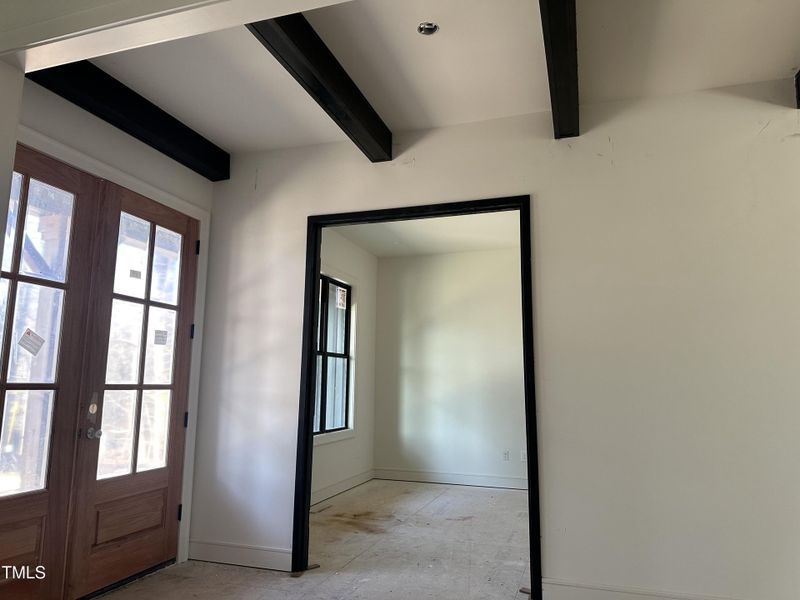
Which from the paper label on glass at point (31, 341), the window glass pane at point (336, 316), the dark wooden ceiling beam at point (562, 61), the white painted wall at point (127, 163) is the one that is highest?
the dark wooden ceiling beam at point (562, 61)

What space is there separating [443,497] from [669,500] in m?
3.10

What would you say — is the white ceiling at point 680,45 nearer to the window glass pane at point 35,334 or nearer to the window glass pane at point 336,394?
the window glass pane at point 35,334

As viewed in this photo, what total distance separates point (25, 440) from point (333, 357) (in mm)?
3616

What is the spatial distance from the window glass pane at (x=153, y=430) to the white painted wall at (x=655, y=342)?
59 centimetres

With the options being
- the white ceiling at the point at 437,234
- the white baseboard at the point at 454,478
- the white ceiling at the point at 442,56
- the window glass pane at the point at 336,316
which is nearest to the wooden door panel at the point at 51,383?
the white ceiling at the point at 442,56

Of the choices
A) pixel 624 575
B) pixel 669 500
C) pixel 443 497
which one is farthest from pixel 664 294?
pixel 443 497

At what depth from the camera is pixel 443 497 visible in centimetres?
549

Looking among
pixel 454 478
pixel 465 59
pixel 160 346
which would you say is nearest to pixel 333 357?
pixel 454 478

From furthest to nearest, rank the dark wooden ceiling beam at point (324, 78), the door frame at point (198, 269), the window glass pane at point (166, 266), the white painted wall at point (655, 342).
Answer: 1. the window glass pane at point (166, 266)
2. the door frame at point (198, 269)
3. the white painted wall at point (655, 342)
4. the dark wooden ceiling beam at point (324, 78)

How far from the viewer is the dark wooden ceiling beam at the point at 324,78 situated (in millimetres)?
2305

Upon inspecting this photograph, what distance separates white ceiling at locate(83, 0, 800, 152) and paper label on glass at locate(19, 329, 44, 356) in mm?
1431

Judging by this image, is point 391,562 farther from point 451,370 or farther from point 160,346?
point 451,370

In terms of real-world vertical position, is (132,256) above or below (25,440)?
above

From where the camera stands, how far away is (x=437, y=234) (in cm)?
587
